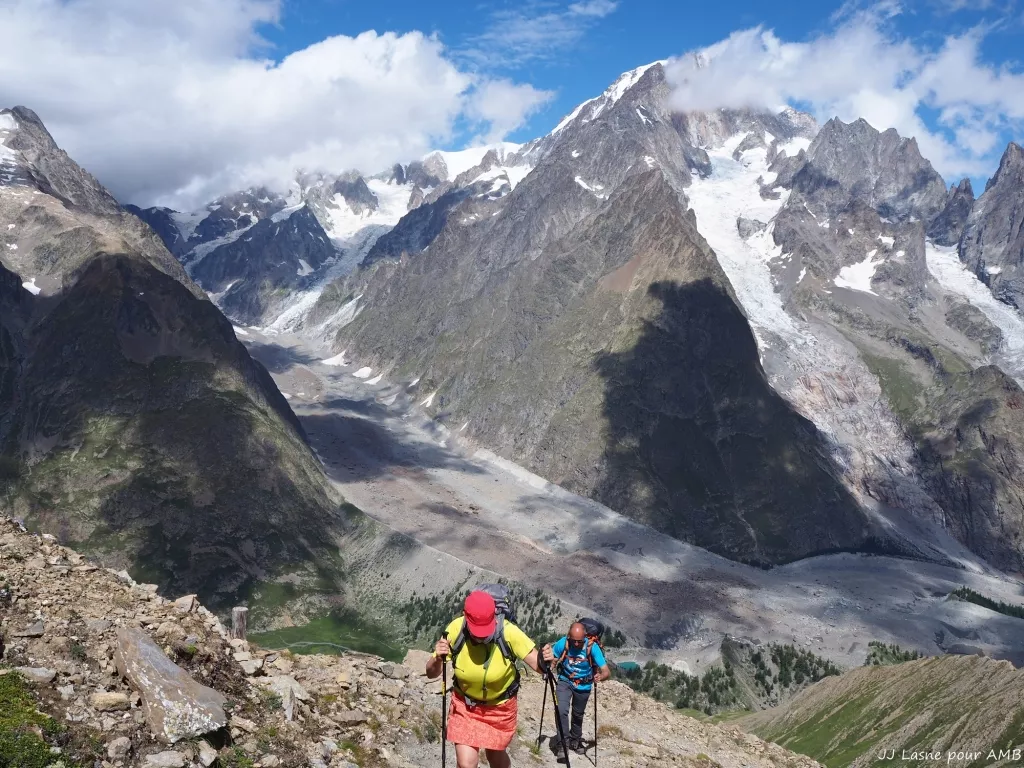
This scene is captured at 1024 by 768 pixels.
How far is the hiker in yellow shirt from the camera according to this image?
15.7 metres

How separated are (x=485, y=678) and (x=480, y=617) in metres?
1.53

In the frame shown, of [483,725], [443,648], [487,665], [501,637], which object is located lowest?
[483,725]

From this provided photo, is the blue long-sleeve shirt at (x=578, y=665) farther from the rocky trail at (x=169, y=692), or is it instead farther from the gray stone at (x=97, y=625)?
the gray stone at (x=97, y=625)

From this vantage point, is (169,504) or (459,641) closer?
(459,641)

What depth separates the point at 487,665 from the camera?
15.7 m

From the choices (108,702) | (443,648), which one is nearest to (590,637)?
(443,648)

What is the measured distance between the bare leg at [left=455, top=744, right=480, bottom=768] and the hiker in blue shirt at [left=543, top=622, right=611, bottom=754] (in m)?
5.14

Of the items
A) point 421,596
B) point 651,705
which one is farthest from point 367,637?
point 651,705

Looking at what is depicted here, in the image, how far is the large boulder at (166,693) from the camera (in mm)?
16328

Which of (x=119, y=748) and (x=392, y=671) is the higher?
(x=119, y=748)

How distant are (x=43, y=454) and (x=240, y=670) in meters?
203

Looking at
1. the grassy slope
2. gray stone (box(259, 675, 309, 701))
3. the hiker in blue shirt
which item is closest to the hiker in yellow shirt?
the hiker in blue shirt

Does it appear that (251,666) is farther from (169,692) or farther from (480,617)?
(480,617)

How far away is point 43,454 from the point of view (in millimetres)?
188875
